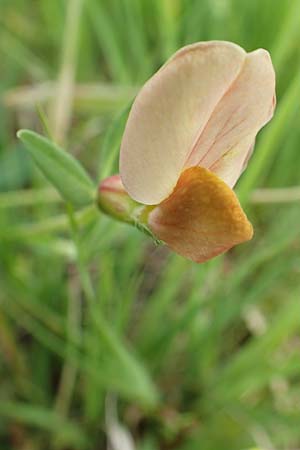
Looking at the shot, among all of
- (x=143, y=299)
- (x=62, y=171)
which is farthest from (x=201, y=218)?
(x=143, y=299)

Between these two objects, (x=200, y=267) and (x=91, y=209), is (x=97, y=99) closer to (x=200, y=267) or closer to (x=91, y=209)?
(x=200, y=267)

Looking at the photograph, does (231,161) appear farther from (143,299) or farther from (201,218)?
(143,299)

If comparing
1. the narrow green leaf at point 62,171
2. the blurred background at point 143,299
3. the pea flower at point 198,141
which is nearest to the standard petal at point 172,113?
the pea flower at point 198,141

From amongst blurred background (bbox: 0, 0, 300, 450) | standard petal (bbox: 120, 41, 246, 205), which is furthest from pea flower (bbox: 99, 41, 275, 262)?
blurred background (bbox: 0, 0, 300, 450)

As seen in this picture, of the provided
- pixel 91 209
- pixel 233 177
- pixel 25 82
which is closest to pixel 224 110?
pixel 233 177

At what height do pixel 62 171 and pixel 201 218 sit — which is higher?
pixel 62 171
